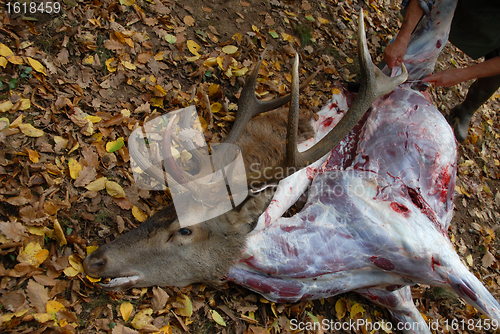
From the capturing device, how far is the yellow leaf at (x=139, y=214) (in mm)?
3424

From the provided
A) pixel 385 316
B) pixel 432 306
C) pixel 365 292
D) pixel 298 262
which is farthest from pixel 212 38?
pixel 432 306

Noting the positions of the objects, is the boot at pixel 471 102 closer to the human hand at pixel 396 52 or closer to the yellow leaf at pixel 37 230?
the human hand at pixel 396 52

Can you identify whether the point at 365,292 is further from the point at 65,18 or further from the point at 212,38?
the point at 65,18

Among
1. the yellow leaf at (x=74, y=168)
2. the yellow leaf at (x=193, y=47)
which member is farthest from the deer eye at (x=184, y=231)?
the yellow leaf at (x=193, y=47)

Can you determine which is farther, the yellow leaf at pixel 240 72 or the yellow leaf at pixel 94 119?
the yellow leaf at pixel 240 72

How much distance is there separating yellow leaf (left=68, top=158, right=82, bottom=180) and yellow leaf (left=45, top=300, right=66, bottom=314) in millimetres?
1175

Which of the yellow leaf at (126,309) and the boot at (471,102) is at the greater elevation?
the boot at (471,102)

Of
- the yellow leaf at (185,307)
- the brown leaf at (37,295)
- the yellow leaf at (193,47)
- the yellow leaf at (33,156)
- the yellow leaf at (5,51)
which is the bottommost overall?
the yellow leaf at (185,307)

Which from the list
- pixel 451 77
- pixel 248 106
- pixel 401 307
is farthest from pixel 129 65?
pixel 401 307

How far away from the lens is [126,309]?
288 cm

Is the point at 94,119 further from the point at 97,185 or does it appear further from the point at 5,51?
the point at 5,51

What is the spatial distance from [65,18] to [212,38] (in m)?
2.03

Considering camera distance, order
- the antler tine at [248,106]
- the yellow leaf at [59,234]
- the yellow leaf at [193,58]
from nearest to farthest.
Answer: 1. the yellow leaf at [59,234]
2. the antler tine at [248,106]
3. the yellow leaf at [193,58]

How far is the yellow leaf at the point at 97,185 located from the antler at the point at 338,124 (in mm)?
1537
